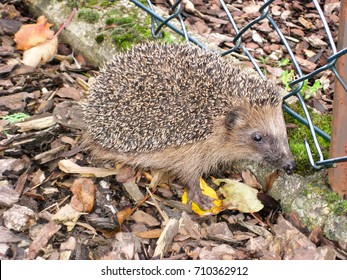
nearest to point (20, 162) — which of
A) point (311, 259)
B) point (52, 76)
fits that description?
point (52, 76)

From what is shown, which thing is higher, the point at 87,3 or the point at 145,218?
the point at 87,3

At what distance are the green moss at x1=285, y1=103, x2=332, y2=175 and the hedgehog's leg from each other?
798mm

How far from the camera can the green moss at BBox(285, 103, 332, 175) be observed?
179 inches

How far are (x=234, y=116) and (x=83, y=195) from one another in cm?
147

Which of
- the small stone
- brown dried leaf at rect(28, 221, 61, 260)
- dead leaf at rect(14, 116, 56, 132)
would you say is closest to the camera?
brown dried leaf at rect(28, 221, 61, 260)

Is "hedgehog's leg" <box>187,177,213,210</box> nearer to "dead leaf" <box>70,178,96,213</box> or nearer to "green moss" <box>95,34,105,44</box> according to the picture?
"dead leaf" <box>70,178,96,213</box>

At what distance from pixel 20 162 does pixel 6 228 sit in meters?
0.76

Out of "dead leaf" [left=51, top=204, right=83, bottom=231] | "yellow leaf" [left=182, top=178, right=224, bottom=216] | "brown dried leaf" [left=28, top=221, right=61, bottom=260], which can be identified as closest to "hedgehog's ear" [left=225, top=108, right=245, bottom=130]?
"yellow leaf" [left=182, top=178, right=224, bottom=216]

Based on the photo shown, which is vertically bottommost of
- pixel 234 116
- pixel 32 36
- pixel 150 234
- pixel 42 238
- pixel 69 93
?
pixel 150 234

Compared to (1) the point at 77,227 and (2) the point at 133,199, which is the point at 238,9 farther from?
(1) the point at 77,227

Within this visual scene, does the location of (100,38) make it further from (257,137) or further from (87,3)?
(257,137)

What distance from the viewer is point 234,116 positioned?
4852mm

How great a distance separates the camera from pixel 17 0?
668 centimetres

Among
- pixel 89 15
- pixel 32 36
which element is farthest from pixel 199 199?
pixel 32 36
